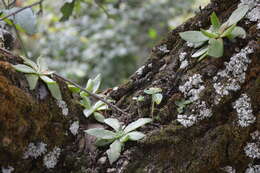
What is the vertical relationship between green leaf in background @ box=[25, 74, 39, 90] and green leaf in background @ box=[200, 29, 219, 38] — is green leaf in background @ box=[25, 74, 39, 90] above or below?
below

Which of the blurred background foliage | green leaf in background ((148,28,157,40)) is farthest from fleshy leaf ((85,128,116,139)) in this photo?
green leaf in background ((148,28,157,40))

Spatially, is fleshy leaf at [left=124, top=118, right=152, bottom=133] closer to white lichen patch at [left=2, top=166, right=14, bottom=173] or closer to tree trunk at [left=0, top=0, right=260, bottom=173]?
tree trunk at [left=0, top=0, right=260, bottom=173]

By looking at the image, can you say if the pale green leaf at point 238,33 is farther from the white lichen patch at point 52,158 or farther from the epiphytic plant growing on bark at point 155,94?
the white lichen patch at point 52,158

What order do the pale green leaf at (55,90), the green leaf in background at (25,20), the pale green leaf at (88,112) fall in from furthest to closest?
the green leaf in background at (25,20)
the pale green leaf at (88,112)
the pale green leaf at (55,90)

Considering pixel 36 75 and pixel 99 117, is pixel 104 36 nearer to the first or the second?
pixel 99 117

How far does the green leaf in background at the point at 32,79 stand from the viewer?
909 millimetres

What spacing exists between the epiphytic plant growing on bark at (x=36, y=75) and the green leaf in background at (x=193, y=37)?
1.28 feet

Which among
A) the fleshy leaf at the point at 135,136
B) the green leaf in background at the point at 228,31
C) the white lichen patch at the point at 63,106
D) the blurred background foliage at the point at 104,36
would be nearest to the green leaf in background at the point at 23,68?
the white lichen patch at the point at 63,106

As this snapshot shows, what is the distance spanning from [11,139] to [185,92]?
1.63 feet

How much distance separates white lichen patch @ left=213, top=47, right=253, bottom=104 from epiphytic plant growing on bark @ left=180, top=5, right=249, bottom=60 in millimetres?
45

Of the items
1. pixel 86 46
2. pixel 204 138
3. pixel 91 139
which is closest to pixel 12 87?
pixel 91 139

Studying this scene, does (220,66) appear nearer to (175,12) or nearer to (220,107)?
(220,107)

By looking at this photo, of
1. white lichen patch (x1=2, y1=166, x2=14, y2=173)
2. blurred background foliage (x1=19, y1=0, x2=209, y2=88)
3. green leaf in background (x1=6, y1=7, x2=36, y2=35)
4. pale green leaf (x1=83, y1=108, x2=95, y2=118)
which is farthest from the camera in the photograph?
blurred background foliage (x1=19, y1=0, x2=209, y2=88)

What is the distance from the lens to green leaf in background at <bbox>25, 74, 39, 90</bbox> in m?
0.91
